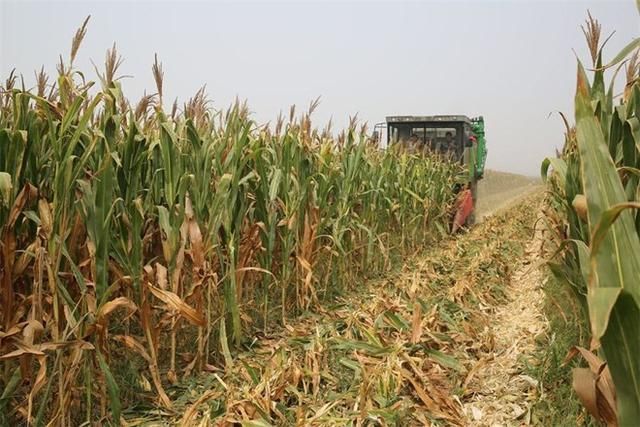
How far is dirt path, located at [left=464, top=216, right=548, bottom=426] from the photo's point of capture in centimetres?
273

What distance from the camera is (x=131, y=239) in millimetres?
2869

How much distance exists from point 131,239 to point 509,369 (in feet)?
8.42

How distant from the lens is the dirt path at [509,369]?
2.73 m

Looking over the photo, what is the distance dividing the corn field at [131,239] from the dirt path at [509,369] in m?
1.60

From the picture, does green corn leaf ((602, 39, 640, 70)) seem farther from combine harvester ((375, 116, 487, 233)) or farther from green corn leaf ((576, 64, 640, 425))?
combine harvester ((375, 116, 487, 233))

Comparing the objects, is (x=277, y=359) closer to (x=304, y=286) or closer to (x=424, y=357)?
(x=424, y=357)

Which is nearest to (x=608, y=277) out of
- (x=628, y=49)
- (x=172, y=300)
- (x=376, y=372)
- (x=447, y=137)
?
(x=628, y=49)

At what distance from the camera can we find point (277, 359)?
3.17 meters

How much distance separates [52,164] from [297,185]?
88.3 inches

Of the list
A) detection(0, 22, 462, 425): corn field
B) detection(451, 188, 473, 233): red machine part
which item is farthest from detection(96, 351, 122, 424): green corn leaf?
detection(451, 188, 473, 233): red machine part

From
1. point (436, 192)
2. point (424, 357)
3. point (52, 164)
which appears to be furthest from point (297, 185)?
point (436, 192)

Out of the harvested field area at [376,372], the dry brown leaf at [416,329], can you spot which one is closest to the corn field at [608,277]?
the harvested field area at [376,372]

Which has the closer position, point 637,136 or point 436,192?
point 637,136

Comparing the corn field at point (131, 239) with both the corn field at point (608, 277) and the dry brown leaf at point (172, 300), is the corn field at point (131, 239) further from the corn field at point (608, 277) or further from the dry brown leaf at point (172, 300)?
the corn field at point (608, 277)
